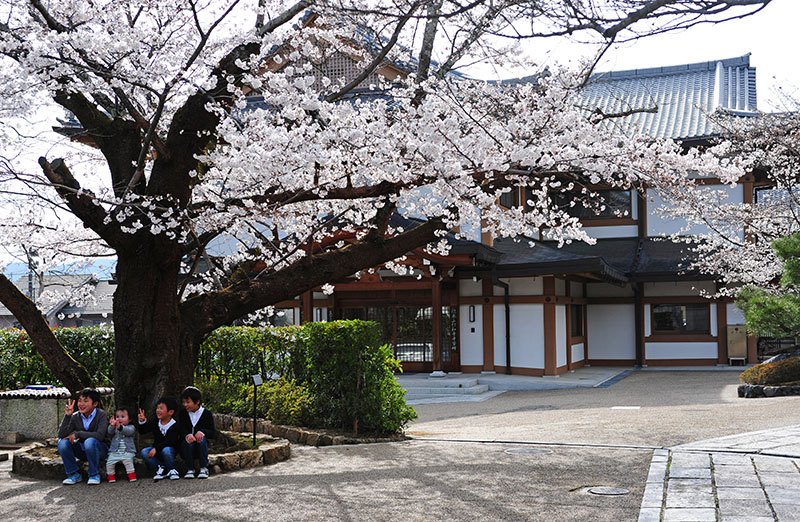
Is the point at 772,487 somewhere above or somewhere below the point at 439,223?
below

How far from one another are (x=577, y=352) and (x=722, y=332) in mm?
3817

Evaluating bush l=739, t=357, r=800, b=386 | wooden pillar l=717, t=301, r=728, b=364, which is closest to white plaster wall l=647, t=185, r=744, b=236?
wooden pillar l=717, t=301, r=728, b=364

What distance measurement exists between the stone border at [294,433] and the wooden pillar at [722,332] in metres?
13.7

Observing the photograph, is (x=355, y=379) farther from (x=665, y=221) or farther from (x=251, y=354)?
(x=665, y=221)

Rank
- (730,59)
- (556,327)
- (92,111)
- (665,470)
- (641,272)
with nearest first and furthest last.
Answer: (665,470) → (92,111) → (556,327) → (641,272) → (730,59)

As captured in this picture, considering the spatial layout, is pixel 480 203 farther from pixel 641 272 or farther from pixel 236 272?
pixel 641 272

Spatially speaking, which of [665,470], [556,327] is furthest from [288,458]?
Answer: [556,327]

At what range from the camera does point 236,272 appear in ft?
29.8

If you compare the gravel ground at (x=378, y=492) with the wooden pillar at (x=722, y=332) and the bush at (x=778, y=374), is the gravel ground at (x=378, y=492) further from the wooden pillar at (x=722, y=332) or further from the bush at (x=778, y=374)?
the wooden pillar at (x=722, y=332)

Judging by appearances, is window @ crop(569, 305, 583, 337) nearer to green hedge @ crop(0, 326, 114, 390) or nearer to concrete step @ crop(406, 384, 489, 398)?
concrete step @ crop(406, 384, 489, 398)

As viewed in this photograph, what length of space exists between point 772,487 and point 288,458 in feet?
15.0

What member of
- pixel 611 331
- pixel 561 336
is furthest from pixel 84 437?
pixel 611 331

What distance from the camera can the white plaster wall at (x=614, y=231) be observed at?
21203 millimetres

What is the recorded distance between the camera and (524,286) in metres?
18.2
